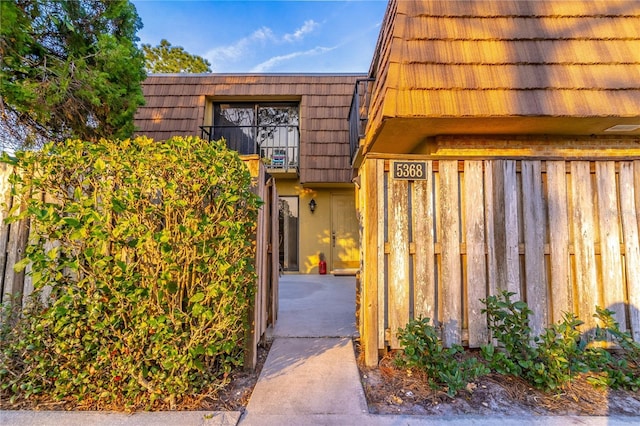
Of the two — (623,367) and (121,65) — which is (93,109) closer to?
(121,65)

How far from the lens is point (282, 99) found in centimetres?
880

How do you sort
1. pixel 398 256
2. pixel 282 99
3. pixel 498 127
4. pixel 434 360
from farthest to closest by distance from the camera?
1. pixel 282 99
2. pixel 498 127
3. pixel 398 256
4. pixel 434 360

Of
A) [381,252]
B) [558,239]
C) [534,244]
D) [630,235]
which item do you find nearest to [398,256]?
[381,252]

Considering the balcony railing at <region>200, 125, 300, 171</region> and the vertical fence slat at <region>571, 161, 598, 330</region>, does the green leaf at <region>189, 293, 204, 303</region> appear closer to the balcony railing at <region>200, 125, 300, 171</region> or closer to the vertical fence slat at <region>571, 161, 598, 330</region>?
the vertical fence slat at <region>571, 161, 598, 330</region>

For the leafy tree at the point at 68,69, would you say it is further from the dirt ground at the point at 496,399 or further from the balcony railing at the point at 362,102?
the dirt ground at the point at 496,399

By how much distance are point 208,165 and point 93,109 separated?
4.09 metres

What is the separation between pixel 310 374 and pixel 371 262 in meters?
1.06

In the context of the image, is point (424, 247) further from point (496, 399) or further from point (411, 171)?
point (496, 399)

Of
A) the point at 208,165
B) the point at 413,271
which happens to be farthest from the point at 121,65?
the point at 413,271

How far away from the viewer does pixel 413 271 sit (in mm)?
2611

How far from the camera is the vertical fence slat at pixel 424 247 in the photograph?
8.43 ft

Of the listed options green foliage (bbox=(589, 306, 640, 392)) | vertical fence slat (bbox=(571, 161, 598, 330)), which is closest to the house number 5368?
vertical fence slat (bbox=(571, 161, 598, 330))

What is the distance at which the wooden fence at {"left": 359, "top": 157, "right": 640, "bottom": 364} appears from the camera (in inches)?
101

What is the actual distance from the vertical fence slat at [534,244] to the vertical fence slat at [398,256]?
1052mm
